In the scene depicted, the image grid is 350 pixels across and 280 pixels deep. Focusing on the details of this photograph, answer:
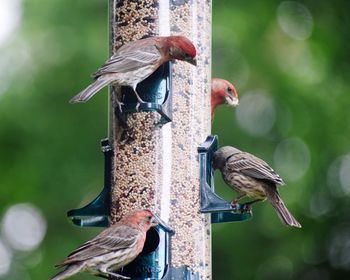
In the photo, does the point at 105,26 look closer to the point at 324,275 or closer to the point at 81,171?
the point at 81,171

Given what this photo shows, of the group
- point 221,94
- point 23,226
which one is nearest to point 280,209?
point 221,94

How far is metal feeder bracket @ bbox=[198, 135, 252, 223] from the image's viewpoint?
12344 mm

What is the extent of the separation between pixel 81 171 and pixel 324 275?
A: 12.1 ft

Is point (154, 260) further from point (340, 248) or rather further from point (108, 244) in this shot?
point (340, 248)

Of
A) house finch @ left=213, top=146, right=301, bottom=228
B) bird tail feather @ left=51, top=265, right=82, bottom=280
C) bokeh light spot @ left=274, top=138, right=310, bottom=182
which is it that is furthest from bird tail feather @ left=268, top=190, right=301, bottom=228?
bokeh light spot @ left=274, top=138, right=310, bottom=182

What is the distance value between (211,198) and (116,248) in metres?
1.07

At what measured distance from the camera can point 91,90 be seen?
11969 mm

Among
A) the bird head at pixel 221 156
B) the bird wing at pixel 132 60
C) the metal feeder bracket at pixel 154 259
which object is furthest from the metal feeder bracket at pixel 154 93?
the metal feeder bracket at pixel 154 259

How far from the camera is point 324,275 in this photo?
19.6m

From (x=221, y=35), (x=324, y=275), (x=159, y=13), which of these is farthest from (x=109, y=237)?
(x=324, y=275)

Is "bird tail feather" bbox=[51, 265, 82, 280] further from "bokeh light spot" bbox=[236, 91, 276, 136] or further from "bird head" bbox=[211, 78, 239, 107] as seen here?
"bokeh light spot" bbox=[236, 91, 276, 136]

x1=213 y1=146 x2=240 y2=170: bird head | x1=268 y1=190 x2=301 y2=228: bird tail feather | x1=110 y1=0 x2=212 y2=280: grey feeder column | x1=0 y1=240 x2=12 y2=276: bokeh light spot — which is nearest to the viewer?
x1=110 y1=0 x2=212 y2=280: grey feeder column

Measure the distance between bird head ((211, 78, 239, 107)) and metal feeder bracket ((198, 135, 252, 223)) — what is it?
0.71 metres

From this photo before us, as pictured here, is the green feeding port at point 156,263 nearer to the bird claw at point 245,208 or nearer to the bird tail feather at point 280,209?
the bird claw at point 245,208
